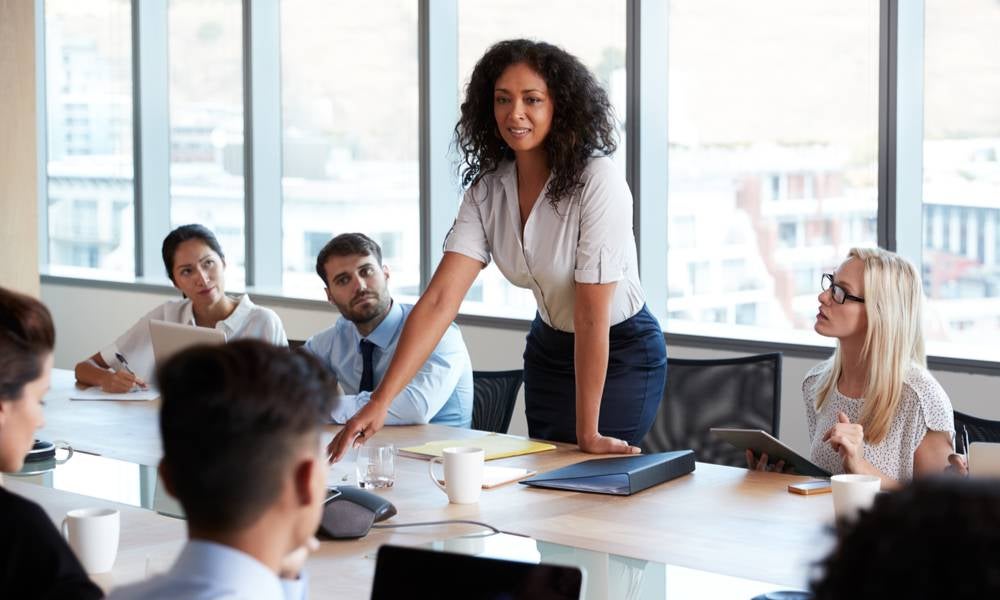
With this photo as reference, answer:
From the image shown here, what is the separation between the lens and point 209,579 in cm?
109

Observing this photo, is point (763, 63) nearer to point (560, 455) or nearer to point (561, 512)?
point (560, 455)

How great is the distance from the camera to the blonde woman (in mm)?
2703

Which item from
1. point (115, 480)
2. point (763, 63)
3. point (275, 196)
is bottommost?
point (115, 480)

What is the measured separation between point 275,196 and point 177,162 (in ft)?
3.00

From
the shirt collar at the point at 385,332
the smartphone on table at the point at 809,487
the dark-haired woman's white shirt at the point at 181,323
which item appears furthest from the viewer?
the dark-haired woman's white shirt at the point at 181,323

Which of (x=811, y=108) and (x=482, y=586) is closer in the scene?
(x=482, y=586)

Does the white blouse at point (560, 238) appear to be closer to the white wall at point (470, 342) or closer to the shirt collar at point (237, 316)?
the shirt collar at point (237, 316)

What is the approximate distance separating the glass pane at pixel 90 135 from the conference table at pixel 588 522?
5.23 m

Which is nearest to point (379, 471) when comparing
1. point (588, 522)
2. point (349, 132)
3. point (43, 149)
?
point (588, 522)

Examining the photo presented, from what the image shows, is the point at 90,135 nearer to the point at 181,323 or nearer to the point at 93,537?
the point at 181,323

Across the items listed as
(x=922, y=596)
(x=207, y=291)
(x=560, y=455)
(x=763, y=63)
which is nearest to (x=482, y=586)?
(x=922, y=596)

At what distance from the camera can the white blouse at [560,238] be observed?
114 inches

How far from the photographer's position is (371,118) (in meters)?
6.41

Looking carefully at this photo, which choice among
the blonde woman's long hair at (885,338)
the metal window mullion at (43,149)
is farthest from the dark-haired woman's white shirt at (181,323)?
the metal window mullion at (43,149)
